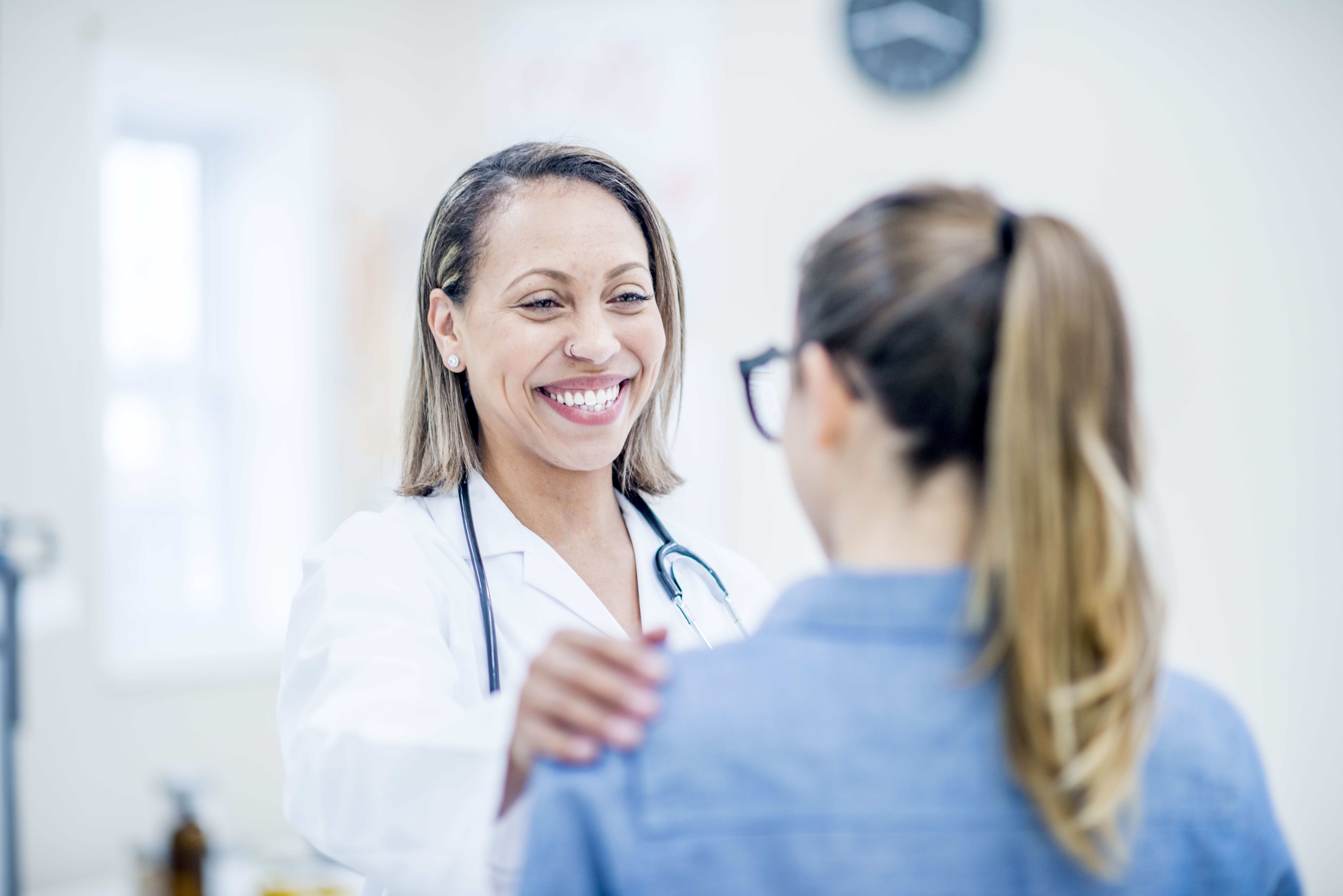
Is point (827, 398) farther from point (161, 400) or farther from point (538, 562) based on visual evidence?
point (161, 400)

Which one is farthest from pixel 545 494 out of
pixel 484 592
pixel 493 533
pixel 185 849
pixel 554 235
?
pixel 185 849

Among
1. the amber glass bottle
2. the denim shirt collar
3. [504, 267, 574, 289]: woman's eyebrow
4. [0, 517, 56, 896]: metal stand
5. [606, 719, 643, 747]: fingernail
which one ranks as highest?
[504, 267, 574, 289]: woman's eyebrow

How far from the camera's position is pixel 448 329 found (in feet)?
4.50

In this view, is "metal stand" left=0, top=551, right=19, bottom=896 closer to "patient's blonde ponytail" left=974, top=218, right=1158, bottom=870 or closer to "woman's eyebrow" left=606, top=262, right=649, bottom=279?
"woman's eyebrow" left=606, top=262, right=649, bottom=279

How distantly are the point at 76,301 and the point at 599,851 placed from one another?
2.90m

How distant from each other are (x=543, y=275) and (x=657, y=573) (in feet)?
1.30

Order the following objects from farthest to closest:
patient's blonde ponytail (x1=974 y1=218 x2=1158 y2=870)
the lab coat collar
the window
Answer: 1. the window
2. the lab coat collar
3. patient's blonde ponytail (x1=974 y1=218 x2=1158 y2=870)

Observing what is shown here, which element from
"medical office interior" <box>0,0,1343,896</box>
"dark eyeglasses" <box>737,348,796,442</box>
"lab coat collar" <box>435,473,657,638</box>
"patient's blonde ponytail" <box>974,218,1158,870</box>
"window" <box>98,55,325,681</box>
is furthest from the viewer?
"window" <box>98,55,325,681</box>

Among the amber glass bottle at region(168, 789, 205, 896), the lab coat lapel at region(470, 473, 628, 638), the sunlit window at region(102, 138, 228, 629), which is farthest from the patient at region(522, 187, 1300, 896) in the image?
A: the sunlit window at region(102, 138, 228, 629)

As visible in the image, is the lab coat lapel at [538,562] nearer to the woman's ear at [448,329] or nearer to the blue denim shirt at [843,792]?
the woman's ear at [448,329]

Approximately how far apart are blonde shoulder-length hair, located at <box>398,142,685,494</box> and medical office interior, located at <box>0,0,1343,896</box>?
101cm

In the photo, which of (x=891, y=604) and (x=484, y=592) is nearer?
(x=891, y=604)

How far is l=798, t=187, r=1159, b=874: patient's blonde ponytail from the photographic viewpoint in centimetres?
69

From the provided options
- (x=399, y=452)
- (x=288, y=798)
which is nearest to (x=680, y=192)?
(x=399, y=452)
